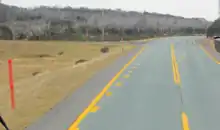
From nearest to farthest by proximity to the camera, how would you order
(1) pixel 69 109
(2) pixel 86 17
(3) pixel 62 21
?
1. (1) pixel 69 109
2. (3) pixel 62 21
3. (2) pixel 86 17

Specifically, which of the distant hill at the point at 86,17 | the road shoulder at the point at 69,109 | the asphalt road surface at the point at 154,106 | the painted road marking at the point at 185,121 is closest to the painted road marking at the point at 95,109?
the asphalt road surface at the point at 154,106

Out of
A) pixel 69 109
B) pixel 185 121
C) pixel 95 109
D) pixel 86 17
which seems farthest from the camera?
pixel 86 17

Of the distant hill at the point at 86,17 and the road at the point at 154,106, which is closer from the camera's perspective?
the road at the point at 154,106

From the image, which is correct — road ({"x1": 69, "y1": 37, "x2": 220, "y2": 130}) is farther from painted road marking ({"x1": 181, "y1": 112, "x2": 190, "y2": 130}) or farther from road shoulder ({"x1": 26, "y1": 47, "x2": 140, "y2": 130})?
road shoulder ({"x1": 26, "y1": 47, "x2": 140, "y2": 130})

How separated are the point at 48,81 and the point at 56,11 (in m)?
167

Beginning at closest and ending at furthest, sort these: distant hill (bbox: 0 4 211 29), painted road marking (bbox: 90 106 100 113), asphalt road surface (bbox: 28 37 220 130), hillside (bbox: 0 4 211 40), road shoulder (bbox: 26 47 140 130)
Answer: road shoulder (bbox: 26 47 140 130), asphalt road surface (bbox: 28 37 220 130), painted road marking (bbox: 90 106 100 113), hillside (bbox: 0 4 211 40), distant hill (bbox: 0 4 211 29)

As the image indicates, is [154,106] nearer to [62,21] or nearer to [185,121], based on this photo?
[185,121]

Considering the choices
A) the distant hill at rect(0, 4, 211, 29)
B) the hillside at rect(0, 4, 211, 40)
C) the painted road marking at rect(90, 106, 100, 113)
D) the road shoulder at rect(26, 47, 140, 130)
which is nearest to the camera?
the road shoulder at rect(26, 47, 140, 130)

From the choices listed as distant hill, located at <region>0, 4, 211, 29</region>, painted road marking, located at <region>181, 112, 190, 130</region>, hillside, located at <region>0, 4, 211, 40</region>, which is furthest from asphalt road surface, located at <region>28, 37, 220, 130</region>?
distant hill, located at <region>0, 4, 211, 29</region>

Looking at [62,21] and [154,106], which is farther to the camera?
[62,21]

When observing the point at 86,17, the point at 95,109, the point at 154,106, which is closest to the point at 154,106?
the point at 154,106

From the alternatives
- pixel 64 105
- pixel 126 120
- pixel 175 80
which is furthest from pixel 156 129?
pixel 175 80

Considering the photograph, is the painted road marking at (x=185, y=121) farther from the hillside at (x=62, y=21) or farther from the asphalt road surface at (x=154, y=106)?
the hillside at (x=62, y=21)

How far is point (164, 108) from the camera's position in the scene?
11.2 m
